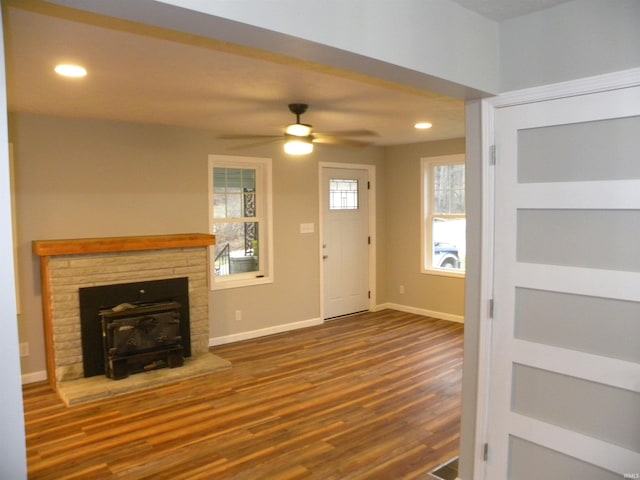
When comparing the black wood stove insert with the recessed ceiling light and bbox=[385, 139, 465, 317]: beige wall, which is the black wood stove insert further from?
bbox=[385, 139, 465, 317]: beige wall

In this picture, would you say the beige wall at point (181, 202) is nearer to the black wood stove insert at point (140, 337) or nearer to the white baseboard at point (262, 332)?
the white baseboard at point (262, 332)

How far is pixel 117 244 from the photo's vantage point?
4285 millimetres

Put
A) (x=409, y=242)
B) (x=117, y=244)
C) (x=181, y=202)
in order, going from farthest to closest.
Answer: (x=409, y=242) < (x=181, y=202) < (x=117, y=244)

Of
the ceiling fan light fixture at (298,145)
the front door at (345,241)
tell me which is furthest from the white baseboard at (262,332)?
the ceiling fan light fixture at (298,145)

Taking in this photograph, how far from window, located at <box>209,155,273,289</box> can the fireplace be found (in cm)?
90

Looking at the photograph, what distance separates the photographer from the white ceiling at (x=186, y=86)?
2.32 m

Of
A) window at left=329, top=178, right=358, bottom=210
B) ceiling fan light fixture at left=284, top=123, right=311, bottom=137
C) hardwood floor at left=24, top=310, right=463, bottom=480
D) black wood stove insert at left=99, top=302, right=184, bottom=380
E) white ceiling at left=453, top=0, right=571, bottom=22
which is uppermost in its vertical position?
white ceiling at left=453, top=0, right=571, bottom=22

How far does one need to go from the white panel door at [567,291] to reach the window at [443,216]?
4.01m

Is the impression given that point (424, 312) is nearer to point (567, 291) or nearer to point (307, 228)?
point (307, 228)

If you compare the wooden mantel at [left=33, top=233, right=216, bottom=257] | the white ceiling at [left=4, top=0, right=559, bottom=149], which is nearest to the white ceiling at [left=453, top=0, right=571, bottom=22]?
the white ceiling at [left=4, top=0, right=559, bottom=149]

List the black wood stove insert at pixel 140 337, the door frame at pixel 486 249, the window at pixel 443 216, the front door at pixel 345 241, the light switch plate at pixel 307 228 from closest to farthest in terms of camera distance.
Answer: the door frame at pixel 486 249, the black wood stove insert at pixel 140 337, the light switch plate at pixel 307 228, the window at pixel 443 216, the front door at pixel 345 241

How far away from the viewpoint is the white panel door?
1952 mm

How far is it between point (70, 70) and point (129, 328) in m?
2.32

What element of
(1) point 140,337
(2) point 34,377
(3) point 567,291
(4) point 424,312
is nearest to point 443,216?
(4) point 424,312
